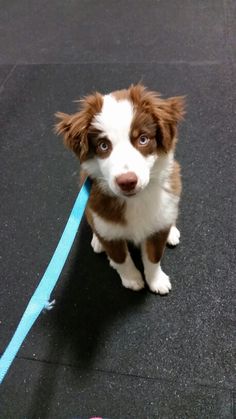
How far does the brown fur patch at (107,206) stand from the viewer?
1263 millimetres

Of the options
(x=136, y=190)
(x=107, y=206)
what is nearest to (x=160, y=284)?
(x=107, y=206)

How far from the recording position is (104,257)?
1.72 metres

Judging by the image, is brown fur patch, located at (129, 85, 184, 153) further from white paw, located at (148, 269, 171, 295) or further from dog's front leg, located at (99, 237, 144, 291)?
white paw, located at (148, 269, 171, 295)

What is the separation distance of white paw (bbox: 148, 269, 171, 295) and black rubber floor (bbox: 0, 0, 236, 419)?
0.12 ft

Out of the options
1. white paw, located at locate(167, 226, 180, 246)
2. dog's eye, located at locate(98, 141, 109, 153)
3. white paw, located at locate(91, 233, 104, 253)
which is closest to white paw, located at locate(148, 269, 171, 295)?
white paw, located at locate(167, 226, 180, 246)

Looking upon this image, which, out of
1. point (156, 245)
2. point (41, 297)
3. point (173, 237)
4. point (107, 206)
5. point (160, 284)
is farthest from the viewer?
point (173, 237)

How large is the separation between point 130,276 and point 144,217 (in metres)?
0.36

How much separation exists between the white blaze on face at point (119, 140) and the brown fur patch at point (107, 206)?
209mm

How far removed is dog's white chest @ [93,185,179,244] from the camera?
1275 mm

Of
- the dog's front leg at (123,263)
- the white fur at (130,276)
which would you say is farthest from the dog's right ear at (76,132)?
the white fur at (130,276)

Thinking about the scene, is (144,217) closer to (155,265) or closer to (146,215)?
(146,215)

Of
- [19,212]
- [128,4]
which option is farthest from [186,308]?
[128,4]

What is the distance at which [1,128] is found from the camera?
2.32m

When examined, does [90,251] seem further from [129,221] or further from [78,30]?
[78,30]
